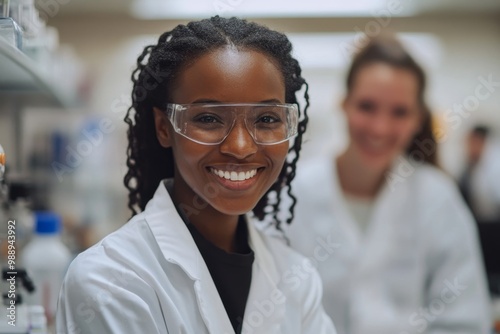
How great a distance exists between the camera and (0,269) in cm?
131

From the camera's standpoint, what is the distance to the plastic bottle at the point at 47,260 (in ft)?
4.85

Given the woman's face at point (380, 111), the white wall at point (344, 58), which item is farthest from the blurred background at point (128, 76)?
the woman's face at point (380, 111)

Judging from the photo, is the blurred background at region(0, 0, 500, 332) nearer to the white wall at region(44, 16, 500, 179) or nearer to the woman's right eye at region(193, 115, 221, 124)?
the white wall at region(44, 16, 500, 179)

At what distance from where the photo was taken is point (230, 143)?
95 cm

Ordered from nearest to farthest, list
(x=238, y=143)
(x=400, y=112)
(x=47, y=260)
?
(x=238, y=143) < (x=47, y=260) < (x=400, y=112)

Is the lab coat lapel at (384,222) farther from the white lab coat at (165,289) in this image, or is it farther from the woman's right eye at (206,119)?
the woman's right eye at (206,119)

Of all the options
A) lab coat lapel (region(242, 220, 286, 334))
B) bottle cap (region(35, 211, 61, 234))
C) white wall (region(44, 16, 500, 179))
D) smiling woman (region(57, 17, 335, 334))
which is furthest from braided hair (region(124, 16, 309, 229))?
white wall (region(44, 16, 500, 179))

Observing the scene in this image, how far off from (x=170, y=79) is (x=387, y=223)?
3.69ft

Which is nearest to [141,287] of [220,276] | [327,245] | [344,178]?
[220,276]

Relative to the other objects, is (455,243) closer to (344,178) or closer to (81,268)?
(344,178)

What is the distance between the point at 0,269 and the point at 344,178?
3.67 feet

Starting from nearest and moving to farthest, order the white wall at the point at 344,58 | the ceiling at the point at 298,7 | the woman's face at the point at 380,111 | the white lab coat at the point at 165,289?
the white lab coat at the point at 165,289, the woman's face at the point at 380,111, the ceiling at the point at 298,7, the white wall at the point at 344,58

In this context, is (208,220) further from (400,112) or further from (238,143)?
(400,112)

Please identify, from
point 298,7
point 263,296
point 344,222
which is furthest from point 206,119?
point 298,7
